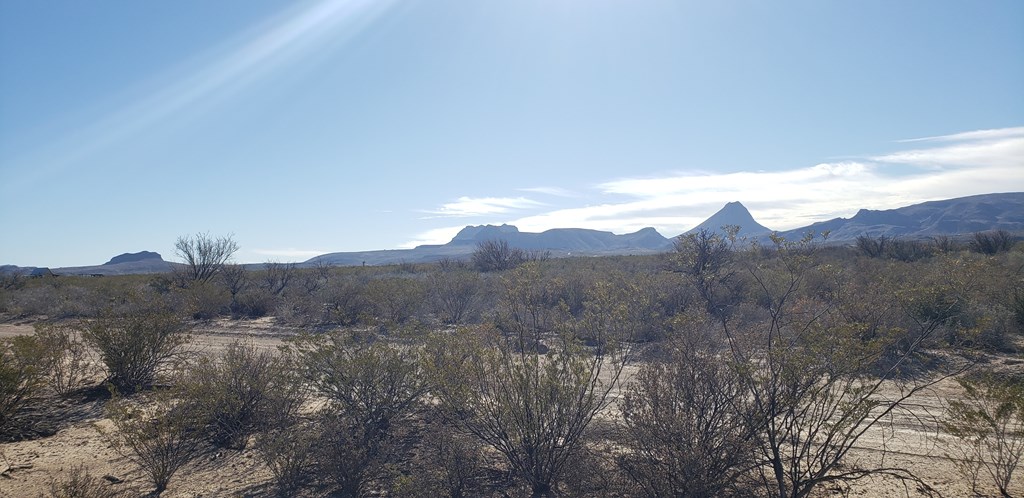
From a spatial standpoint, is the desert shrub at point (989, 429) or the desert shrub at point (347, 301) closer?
the desert shrub at point (989, 429)

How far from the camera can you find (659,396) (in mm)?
5133

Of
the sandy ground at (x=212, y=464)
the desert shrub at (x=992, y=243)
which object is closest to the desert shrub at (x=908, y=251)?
the desert shrub at (x=992, y=243)

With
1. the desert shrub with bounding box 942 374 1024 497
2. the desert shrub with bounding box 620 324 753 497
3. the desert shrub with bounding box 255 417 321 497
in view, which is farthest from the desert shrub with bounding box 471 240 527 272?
the desert shrub with bounding box 942 374 1024 497

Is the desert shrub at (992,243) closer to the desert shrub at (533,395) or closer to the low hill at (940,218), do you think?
the desert shrub at (533,395)

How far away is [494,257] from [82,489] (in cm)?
2595

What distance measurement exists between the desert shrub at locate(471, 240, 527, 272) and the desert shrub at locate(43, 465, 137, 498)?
23.3 meters

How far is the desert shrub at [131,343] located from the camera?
8.90 metres

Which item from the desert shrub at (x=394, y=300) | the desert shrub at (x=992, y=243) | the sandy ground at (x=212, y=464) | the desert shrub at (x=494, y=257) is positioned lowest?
the sandy ground at (x=212, y=464)

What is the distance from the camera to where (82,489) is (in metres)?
5.18

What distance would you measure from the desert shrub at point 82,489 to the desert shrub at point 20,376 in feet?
6.84

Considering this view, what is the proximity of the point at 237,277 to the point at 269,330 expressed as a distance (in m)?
9.42

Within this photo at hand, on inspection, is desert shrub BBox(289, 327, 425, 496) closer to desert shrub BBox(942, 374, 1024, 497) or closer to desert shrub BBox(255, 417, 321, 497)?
desert shrub BBox(255, 417, 321, 497)

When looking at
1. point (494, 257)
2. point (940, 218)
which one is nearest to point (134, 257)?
point (494, 257)

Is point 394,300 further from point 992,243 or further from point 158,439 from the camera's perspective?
point 992,243
